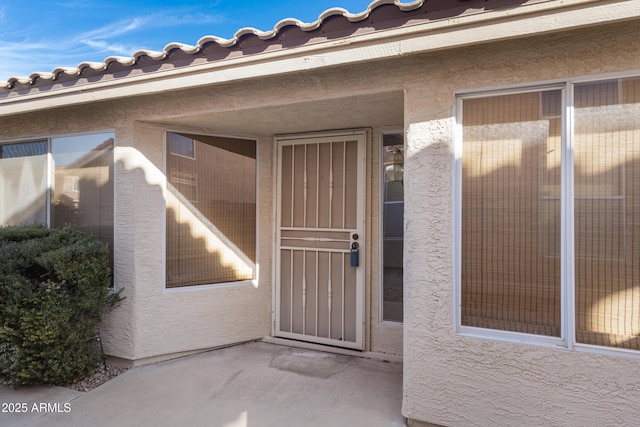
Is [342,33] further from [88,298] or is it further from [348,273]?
[88,298]

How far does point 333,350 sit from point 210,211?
295 cm

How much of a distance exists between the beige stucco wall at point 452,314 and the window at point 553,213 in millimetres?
167

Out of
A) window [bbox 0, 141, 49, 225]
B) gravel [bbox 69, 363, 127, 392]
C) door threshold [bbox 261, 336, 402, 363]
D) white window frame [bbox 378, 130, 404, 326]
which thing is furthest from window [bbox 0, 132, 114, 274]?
white window frame [bbox 378, 130, 404, 326]

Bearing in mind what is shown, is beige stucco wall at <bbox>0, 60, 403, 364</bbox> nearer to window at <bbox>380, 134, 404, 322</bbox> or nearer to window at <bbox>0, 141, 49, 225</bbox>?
window at <bbox>380, 134, 404, 322</bbox>

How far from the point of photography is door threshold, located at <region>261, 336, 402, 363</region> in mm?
5328

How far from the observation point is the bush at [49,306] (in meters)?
4.36

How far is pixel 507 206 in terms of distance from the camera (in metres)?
3.60

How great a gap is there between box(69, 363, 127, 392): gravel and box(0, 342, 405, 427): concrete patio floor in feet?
0.44

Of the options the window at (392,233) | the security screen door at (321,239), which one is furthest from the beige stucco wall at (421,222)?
the security screen door at (321,239)

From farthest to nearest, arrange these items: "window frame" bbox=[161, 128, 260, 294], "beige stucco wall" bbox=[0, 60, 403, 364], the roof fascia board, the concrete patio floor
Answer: "window frame" bbox=[161, 128, 260, 294] → "beige stucco wall" bbox=[0, 60, 403, 364] → the concrete patio floor → the roof fascia board

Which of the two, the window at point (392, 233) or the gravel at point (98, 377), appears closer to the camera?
the gravel at point (98, 377)

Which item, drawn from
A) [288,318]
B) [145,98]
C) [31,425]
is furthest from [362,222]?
[31,425]

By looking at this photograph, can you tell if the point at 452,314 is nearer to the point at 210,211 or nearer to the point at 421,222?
the point at 421,222

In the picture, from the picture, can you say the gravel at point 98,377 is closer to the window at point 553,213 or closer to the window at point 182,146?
the window at point 182,146
